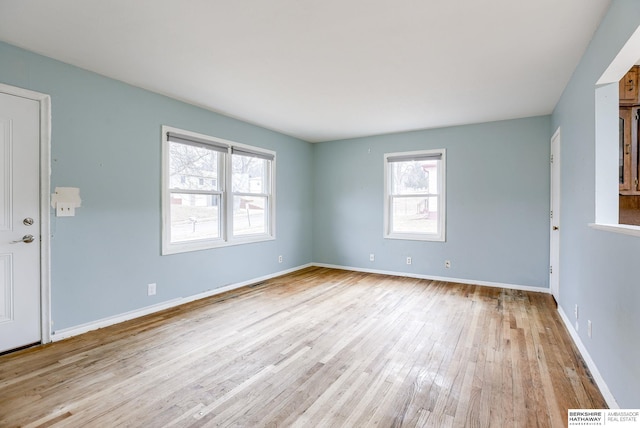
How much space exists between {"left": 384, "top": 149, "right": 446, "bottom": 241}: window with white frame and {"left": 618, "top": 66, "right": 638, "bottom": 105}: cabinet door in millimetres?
2308

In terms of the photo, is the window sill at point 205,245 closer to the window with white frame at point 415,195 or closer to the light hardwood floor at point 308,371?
the light hardwood floor at point 308,371

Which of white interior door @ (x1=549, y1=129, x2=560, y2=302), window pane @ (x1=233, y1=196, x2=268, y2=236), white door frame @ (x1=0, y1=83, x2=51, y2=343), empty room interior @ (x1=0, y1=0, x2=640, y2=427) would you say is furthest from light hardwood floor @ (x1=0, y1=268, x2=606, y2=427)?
window pane @ (x1=233, y1=196, x2=268, y2=236)

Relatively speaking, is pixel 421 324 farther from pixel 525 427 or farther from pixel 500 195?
pixel 500 195

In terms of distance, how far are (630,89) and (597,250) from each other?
1669 mm

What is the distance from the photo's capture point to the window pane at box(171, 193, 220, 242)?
12.4 ft

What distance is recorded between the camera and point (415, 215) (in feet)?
17.2

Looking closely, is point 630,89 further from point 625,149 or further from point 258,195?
point 258,195

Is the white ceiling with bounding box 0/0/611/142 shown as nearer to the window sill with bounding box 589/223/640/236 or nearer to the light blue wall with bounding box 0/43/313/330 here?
the light blue wall with bounding box 0/43/313/330

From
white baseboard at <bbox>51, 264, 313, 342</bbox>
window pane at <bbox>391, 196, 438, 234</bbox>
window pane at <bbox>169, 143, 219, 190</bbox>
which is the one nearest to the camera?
white baseboard at <bbox>51, 264, 313, 342</bbox>

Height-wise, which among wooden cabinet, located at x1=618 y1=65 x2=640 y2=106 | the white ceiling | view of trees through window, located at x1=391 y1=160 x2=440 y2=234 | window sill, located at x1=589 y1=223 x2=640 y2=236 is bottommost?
window sill, located at x1=589 y1=223 x2=640 y2=236

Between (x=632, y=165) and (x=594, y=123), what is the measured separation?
3.18ft

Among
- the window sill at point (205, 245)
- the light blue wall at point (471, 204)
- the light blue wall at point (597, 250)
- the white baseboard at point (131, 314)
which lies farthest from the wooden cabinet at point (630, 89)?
the white baseboard at point (131, 314)

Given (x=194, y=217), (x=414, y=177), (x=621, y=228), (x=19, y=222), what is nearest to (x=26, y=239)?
(x=19, y=222)

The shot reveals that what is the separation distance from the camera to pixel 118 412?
1785 millimetres
